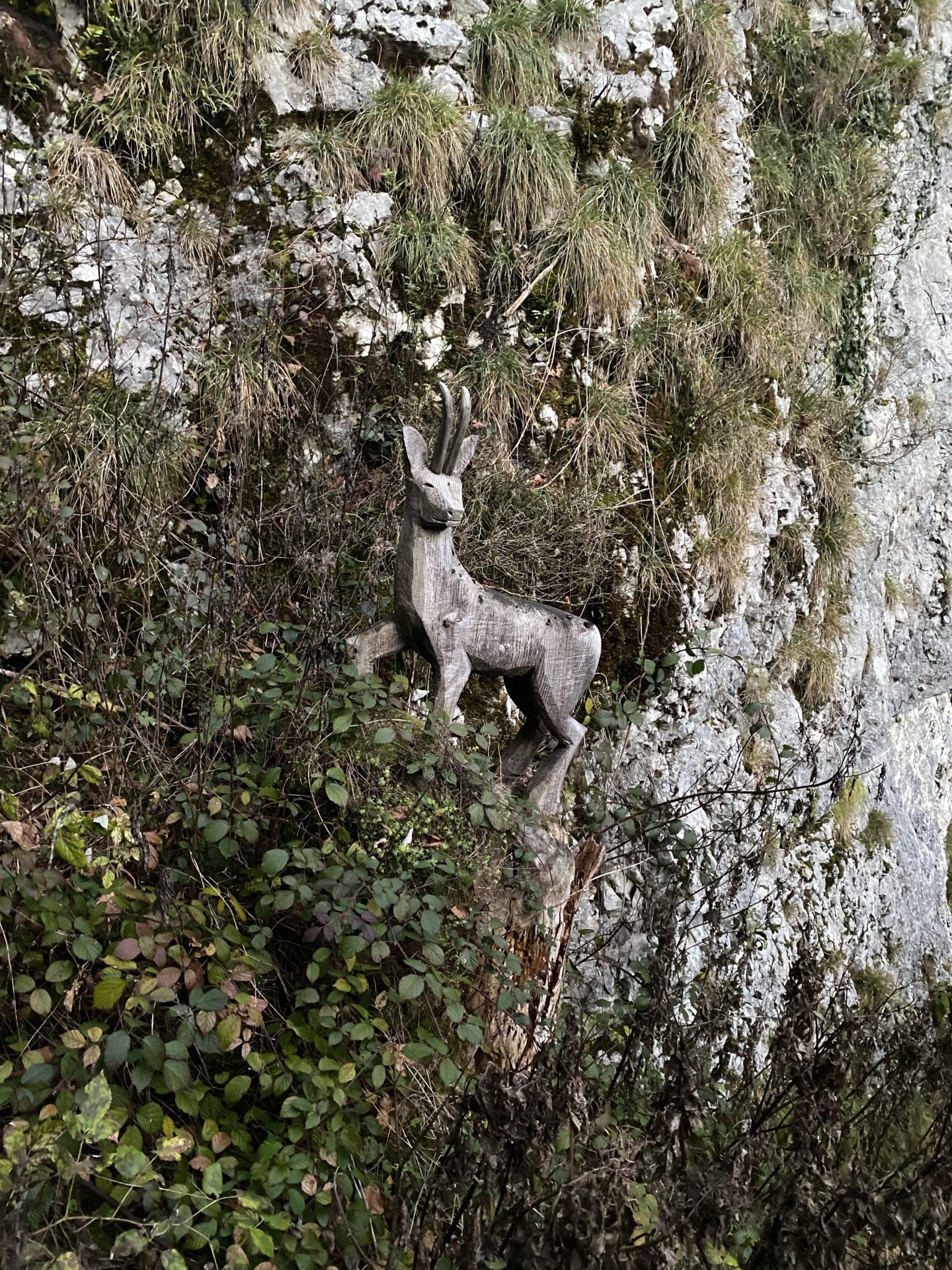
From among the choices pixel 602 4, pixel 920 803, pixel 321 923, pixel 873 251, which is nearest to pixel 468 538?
pixel 321 923

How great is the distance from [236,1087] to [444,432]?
85.2 inches

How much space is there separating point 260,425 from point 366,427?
54 cm

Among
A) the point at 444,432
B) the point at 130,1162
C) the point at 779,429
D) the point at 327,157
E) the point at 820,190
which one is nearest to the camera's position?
the point at 130,1162

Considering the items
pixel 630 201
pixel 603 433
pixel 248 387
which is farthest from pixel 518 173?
pixel 248 387

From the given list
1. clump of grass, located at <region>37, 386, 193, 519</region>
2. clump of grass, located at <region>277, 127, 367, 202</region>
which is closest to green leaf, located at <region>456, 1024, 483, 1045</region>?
clump of grass, located at <region>37, 386, 193, 519</region>

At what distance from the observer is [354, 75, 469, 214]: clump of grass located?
5875mm

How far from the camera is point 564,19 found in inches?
261

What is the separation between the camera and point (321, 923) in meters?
3.12

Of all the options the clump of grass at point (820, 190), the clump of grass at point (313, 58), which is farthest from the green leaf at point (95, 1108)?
the clump of grass at point (820, 190)

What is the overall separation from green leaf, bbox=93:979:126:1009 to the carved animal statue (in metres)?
1.29

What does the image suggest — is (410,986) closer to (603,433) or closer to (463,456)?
(463,456)

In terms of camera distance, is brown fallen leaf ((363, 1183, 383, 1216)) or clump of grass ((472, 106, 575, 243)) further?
clump of grass ((472, 106, 575, 243))

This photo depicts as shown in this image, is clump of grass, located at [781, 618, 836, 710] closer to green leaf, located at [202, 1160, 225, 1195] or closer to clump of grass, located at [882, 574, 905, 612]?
clump of grass, located at [882, 574, 905, 612]

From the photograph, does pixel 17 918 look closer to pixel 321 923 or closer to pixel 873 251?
pixel 321 923
